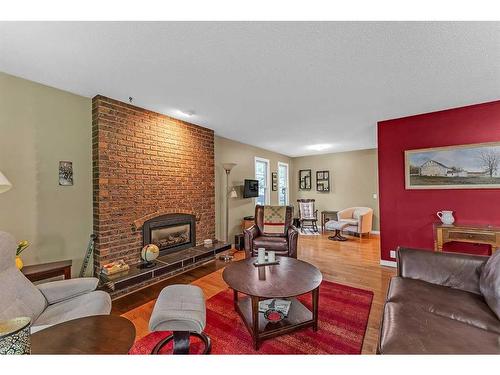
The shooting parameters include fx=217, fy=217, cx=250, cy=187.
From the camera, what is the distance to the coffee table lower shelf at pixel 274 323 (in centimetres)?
168

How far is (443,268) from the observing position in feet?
6.12

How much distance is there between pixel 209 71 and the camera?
2.09 meters

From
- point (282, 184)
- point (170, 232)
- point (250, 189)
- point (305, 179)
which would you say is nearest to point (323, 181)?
point (305, 179)

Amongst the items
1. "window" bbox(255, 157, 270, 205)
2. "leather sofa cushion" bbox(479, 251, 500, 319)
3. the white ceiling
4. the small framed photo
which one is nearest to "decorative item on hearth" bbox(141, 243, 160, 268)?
the small framed photo

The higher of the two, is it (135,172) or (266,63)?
(266,63)

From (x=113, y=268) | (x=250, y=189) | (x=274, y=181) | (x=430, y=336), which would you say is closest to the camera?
(x=430, y=336)

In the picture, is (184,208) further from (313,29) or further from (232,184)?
(313,29)

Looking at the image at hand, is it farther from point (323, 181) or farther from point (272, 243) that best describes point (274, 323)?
point (323, 181)

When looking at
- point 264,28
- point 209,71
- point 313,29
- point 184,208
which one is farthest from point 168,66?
point 184,208

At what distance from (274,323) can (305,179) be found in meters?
5.87

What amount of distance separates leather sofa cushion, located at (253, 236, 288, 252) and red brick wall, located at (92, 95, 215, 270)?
1.11 metres

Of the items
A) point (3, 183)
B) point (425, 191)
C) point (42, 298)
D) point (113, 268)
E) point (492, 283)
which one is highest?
point (3, 183)

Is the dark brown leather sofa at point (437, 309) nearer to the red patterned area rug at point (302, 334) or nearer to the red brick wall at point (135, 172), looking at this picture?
the red patterned area rug at point (302, 334)

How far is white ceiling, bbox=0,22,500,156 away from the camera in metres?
1.54
